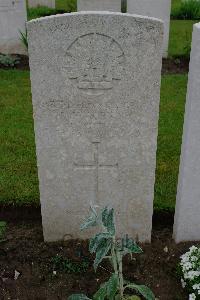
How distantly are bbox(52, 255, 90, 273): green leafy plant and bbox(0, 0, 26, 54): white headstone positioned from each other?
5319 mm

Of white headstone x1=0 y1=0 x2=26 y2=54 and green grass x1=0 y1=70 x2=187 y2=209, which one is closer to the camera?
green grass x1=0 y1=70 x2=187 y2=209

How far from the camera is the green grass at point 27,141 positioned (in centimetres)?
396

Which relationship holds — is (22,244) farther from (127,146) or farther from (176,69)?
(176,69)

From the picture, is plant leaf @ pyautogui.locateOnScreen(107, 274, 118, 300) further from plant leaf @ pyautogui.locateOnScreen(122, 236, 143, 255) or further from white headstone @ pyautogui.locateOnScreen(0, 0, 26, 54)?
white headstone @ pyautogui.locateOnScreen(0, 0, 26, 54)

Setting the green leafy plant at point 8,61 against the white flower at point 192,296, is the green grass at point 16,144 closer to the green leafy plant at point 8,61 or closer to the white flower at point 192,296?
the green leafy plant at point 8,61

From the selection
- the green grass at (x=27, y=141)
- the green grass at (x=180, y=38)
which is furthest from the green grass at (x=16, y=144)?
the green grass at (x=180, y=38)

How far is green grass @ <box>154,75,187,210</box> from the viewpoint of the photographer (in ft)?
12.9

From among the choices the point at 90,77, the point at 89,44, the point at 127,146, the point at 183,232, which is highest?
the point at 89,44

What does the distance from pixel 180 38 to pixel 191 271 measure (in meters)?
7.01

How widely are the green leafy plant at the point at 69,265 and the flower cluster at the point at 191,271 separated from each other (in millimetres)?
666

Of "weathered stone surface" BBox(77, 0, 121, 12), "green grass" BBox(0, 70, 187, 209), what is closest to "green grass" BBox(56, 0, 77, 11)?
"weathered stone surface" BBox(77, 0, 121, 12)

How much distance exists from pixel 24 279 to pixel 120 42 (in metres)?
1.69

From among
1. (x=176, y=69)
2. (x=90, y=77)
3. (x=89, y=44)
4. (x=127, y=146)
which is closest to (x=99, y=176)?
(x=127, y=146)

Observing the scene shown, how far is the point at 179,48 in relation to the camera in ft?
27.3
